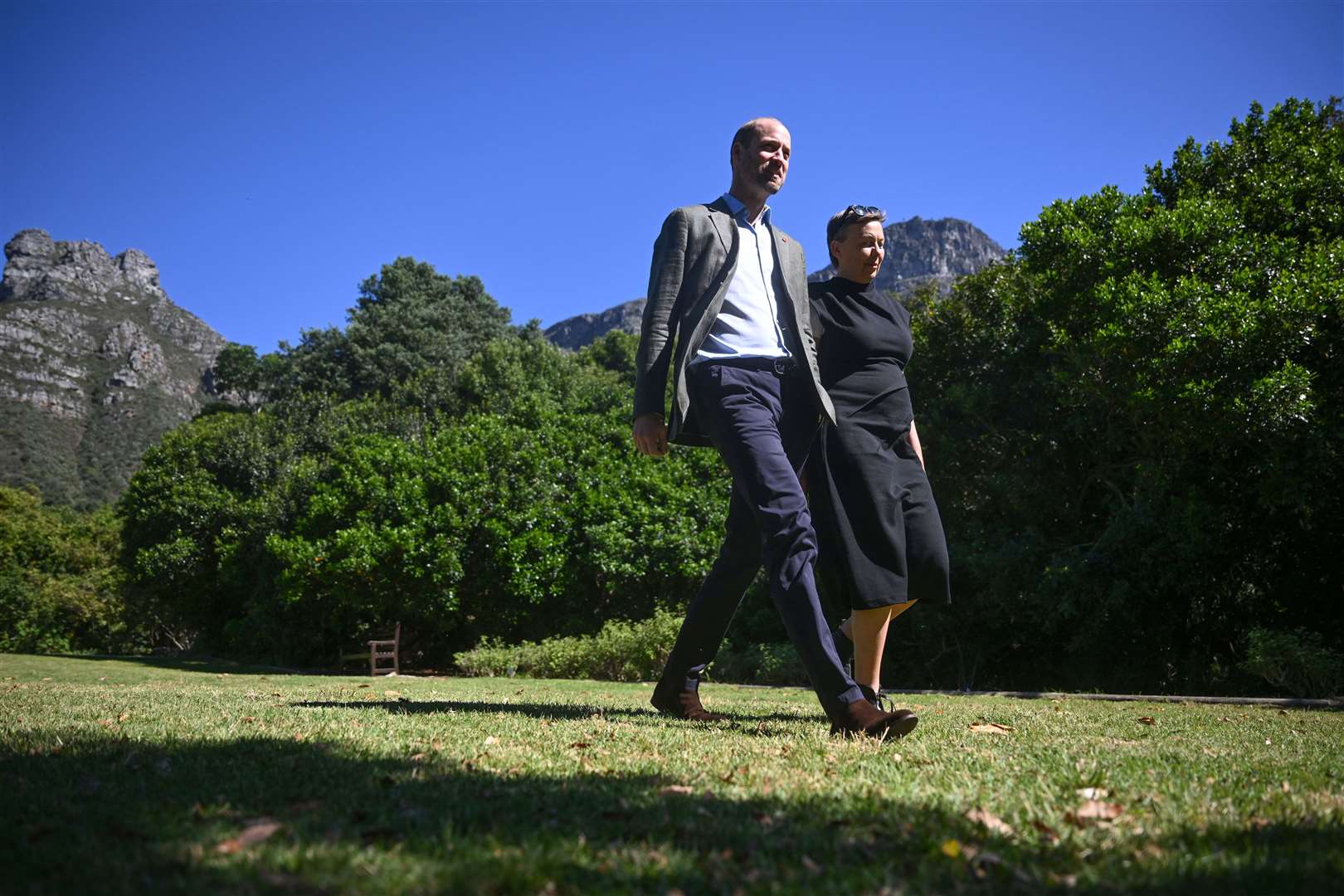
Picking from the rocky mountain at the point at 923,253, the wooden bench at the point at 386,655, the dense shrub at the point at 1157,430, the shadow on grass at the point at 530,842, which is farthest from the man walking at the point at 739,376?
the rocky mountain at the point at 923,253

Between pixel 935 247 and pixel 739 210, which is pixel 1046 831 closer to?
pixel 739 210

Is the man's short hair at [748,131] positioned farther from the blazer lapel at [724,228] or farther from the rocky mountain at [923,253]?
the rocky mountain at [923,253]

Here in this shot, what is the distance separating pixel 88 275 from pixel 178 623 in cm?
10310

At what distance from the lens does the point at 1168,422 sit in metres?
12.0

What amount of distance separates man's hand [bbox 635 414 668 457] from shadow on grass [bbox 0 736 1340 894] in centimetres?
187

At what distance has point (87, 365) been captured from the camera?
96.1m

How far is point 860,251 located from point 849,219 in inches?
7.3

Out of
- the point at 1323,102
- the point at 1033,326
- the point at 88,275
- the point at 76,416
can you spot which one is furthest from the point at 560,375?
the point at 88,275

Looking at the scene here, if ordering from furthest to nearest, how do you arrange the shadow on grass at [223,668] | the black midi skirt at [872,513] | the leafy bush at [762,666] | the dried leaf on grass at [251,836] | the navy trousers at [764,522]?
the shadow on grass at [223,668] < the leafy bush at [762,666] < the black midi skirt at [872,513] < the navy trousers at [764,522] < the dried leaf on grass at [251,836]

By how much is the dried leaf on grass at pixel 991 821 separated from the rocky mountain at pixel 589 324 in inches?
4911

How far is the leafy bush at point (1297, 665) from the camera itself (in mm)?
9969

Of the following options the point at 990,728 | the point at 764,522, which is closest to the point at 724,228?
the point at 764,522

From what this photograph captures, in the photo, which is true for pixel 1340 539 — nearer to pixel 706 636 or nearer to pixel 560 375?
pixel 706 636

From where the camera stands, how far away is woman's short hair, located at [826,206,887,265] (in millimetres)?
4652
